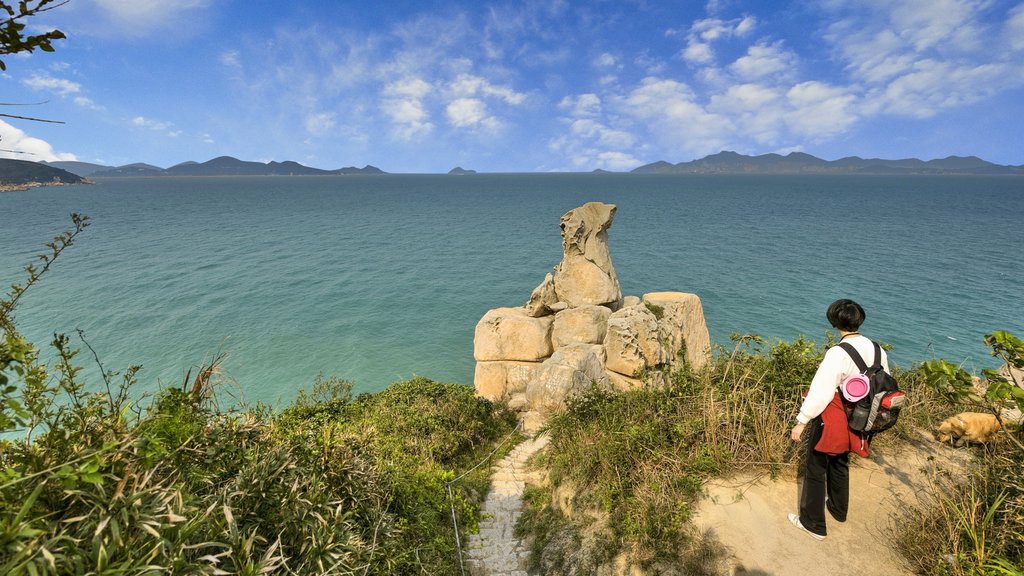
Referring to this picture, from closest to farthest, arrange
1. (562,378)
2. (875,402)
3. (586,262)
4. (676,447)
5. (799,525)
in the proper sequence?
(875,402)
(799,525)
(676,447)
(562,378)
(586,262)

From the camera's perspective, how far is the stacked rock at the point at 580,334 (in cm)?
1123

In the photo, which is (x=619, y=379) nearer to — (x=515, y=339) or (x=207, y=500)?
(x=515, y=339)

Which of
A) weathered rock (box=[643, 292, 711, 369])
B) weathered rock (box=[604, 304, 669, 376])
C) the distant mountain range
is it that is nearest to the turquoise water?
weathered rock (box=[643, 292, 711, 369])

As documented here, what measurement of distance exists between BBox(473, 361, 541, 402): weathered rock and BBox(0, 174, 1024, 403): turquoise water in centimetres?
515

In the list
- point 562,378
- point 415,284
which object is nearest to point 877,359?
point 562,378

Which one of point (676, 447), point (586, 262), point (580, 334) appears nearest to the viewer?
point (676, 447)

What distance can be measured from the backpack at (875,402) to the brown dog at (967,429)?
306 centimetres

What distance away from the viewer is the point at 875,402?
4.17m

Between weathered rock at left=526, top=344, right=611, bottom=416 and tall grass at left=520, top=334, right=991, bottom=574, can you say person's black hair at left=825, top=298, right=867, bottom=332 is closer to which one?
tall grass at left=520, top=334, right=991, bottom=574

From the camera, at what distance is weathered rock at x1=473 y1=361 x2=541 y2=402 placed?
13883mm

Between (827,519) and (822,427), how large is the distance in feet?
4.32

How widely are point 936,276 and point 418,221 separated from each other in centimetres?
5386

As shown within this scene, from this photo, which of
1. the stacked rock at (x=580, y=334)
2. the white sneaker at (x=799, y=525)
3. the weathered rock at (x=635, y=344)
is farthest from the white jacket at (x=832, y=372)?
the weathered rock at (x=635, y=344)

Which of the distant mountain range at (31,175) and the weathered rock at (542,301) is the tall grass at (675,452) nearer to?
the weathered rock at (542,301)
